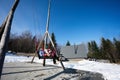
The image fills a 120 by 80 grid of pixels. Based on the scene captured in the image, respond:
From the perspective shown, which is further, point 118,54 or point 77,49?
point 77,49

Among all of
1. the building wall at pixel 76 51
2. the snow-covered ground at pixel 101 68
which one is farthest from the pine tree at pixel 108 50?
the snow-covered ground at pixel 101 68

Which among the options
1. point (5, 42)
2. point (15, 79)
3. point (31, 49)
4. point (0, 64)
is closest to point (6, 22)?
point (5, 42)

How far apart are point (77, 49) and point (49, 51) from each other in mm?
35613

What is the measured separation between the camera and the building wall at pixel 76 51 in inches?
1655

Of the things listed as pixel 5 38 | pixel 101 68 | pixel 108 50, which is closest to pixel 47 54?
pixel 101 68

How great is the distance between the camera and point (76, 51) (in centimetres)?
4338

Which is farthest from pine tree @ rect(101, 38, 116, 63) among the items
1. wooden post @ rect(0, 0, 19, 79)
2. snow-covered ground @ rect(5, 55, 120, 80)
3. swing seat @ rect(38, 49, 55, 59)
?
wooden post @ rect(0, 0, 19, 79)

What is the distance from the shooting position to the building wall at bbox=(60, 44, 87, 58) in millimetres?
42031

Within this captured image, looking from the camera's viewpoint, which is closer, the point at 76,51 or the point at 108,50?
the point at 108,50

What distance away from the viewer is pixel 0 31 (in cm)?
239

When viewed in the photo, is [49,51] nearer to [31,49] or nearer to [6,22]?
[6,22]

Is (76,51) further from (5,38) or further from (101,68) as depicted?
(5,38)

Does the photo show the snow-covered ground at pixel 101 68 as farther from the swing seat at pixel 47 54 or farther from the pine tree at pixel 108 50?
the pine tree at pixel 108 50

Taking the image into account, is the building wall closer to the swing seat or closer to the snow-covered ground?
the snow-covered ground
